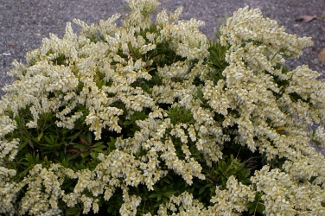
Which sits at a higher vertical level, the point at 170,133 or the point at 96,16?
the point at 96,16

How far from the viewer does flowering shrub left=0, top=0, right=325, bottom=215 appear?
229 centimetres

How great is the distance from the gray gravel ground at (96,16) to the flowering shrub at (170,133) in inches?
133

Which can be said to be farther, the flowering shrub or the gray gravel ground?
the gray gravel ground

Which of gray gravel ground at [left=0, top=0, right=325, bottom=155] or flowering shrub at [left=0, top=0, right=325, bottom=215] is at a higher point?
gray gravel ground at [left=0, top=0, right=325, bottom=155]

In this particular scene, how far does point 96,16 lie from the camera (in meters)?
7.19

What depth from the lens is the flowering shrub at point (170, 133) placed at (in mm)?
2293

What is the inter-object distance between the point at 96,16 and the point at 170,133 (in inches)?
209

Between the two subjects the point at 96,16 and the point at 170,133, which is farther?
the point at 96,16

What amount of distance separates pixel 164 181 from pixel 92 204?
1.47 ft

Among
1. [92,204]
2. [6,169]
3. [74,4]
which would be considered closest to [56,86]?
[6,169]

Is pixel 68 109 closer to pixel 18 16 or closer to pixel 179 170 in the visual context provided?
pixel 179 170

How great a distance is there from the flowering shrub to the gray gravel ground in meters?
3.37

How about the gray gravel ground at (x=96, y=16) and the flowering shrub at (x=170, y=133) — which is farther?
the gray gravel ground at (x=96, y=16)

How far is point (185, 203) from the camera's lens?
2.34 m
